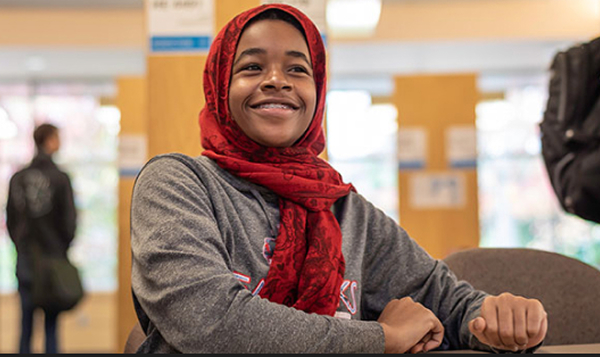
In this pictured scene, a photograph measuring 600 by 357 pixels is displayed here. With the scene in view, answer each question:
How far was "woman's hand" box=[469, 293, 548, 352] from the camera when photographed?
1.31 meters

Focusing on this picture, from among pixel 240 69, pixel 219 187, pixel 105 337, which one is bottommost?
pixel 105 337

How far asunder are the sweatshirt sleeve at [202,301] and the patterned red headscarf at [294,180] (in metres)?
0.16

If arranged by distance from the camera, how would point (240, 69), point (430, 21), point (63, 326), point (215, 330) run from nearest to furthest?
1. point (215, 330)
2. point (240, 69)
3. point (430, 21)
4. point (63, 326)

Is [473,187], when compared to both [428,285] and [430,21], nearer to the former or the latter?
[430,21]

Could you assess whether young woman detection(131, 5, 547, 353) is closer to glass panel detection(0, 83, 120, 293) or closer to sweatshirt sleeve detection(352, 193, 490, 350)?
sweatshirt sleeve detection(352, 193, 490, 350)

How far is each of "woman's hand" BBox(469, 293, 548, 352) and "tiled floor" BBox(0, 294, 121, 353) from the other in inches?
288

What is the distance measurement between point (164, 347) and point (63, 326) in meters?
7.56

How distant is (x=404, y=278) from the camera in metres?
1.61

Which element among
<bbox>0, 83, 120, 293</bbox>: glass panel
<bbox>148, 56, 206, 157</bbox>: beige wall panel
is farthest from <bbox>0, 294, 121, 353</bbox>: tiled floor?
<bbox>148, 56, 206, 157</bbox>: beige wall panel

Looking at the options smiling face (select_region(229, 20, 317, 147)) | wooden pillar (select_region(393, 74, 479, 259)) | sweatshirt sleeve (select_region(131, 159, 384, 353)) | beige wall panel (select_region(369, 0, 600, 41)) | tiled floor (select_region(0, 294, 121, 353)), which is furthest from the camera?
tiled floor (select_region(0, 294, 121, 353))

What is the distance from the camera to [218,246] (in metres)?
1.30

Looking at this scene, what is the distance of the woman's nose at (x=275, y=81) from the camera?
1519mm

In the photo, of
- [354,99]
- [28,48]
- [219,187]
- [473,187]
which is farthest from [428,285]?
[354,99]

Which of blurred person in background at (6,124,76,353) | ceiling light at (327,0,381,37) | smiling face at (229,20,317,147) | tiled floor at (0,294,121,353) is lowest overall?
tiled floor at (0,294,121,353)
